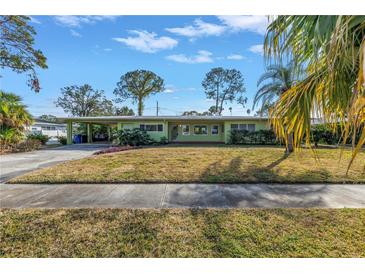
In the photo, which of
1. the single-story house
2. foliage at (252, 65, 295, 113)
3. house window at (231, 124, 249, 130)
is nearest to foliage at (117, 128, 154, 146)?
the single-story house

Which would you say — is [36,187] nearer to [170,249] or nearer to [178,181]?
[178,181]

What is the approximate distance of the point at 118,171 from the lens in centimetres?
702

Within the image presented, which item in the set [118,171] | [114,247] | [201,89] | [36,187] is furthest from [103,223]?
[201,89]

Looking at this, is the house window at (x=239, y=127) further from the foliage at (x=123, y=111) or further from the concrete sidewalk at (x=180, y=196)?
the foliage at (x=123, y=111)

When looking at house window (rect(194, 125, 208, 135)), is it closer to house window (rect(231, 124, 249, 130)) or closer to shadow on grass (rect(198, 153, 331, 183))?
house window (rect(231, 124, 249, 130))

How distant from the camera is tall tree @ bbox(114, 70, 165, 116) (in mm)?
37375

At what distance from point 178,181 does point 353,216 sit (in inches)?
155

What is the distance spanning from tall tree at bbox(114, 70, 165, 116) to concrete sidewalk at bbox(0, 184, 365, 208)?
3352 cm

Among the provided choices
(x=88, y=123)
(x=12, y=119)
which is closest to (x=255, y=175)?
(x=12, y=119)

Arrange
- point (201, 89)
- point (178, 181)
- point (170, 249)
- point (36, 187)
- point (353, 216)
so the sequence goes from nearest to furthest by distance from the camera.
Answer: point (170, 249)
point (353, 216)
point (36, 187)
point (178, 181)
point (201, 89)

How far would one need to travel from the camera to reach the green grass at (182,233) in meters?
2.64

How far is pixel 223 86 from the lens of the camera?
39656 mm

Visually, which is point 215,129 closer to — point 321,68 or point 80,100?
point 321,68
